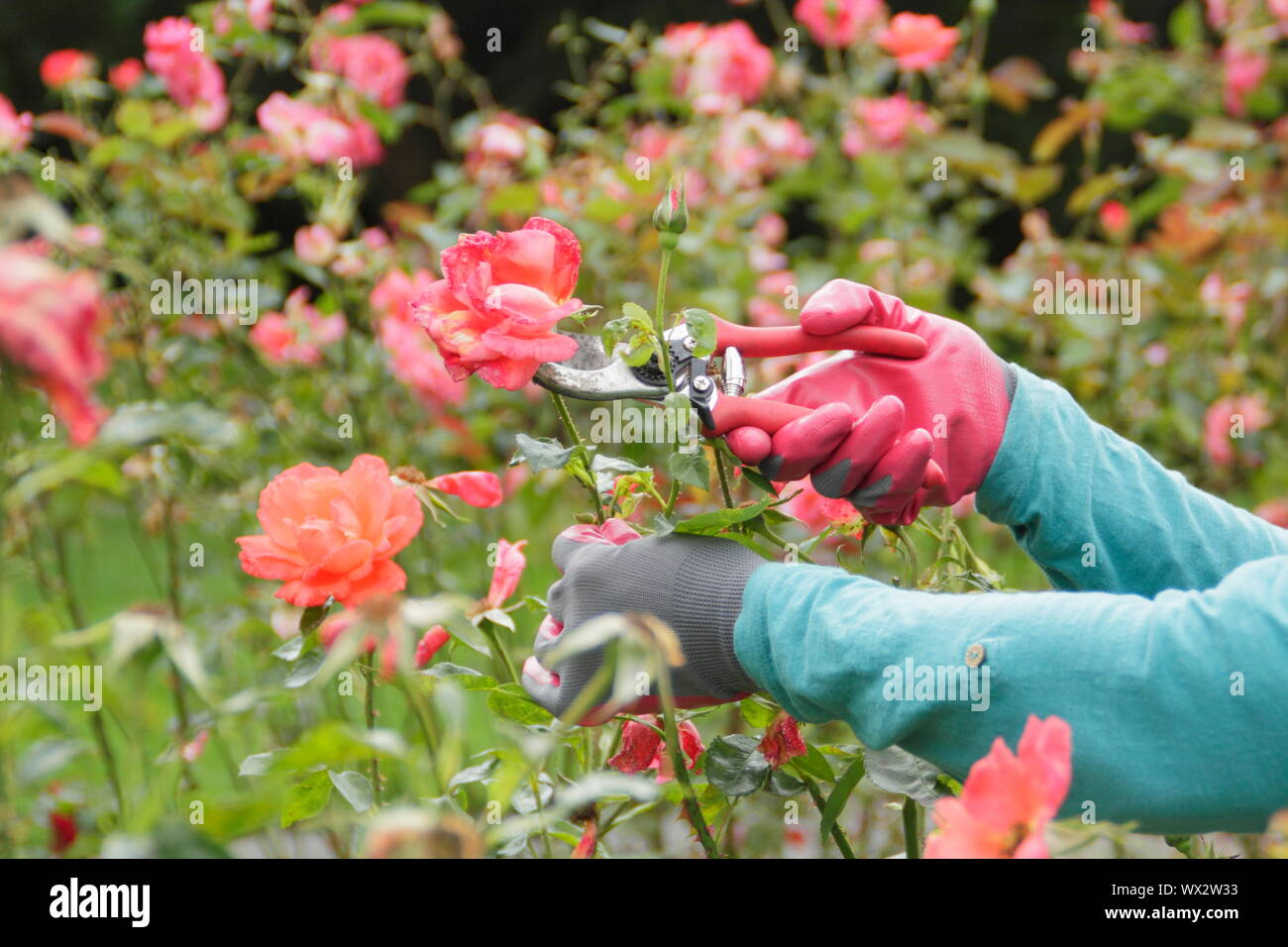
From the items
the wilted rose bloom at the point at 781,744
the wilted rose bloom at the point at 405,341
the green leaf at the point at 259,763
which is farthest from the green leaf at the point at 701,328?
the wilted rose bloom at the point at 405,341

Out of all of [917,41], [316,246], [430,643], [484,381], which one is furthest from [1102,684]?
[917,41]

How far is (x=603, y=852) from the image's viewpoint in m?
0.82

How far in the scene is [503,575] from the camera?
81cm

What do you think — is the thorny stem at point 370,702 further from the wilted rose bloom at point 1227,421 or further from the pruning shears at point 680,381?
the wilted rose bloom at point 1227,421

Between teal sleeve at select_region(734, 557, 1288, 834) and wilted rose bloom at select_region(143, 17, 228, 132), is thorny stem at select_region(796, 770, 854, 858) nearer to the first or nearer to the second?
teal sleeve at select_region(734, 557, 1288, 834)

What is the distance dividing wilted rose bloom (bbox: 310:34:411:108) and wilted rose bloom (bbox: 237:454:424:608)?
126 cm

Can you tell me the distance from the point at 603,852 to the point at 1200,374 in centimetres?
169

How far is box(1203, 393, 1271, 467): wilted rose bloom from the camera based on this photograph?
6.45 feet

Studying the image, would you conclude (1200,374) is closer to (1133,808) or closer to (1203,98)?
(1203,98)

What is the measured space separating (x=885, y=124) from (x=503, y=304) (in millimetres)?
1534

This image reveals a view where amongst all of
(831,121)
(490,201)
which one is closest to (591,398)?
(490,201)

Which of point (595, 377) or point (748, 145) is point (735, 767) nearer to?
point (595, 377)

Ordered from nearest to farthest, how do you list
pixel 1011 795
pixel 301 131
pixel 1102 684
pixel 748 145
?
pixel 1011 795, pixel 1102 684, pixel 301 131, pixel 748 145

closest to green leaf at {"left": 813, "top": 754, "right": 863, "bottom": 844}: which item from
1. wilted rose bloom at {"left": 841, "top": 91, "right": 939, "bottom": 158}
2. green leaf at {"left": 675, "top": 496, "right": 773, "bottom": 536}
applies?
green leaf at {"left": 675, "top": 496, "right": 773, "bottom": 536}
